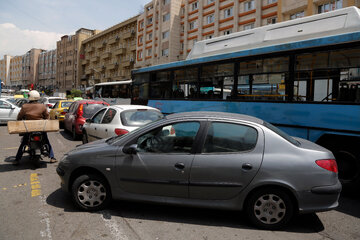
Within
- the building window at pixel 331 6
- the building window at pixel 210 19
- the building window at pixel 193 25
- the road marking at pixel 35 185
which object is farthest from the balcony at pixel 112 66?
the road marking at pixel 35 185

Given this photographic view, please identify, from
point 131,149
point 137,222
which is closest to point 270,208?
point 137,222

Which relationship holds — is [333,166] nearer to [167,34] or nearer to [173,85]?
[173,85]

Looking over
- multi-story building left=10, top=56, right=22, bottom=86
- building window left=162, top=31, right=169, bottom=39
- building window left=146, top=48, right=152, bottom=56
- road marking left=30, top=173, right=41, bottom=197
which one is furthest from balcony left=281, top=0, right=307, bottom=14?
multi-story building left=10, top=56, right=22, bottom=86

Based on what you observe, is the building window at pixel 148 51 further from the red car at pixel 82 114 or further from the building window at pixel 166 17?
the red car at pixel 82 114

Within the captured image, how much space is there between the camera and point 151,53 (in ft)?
141

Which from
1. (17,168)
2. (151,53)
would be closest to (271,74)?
(17,168)

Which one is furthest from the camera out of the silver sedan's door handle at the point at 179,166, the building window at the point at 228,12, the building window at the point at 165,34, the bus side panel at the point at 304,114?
the building window at the point at 165,34

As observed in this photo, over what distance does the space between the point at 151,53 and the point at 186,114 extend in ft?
133

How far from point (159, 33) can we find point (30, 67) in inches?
3698

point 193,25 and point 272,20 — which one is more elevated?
point 193,25

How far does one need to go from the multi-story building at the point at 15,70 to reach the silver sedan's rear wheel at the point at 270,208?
144 meters

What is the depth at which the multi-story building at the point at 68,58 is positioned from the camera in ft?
248

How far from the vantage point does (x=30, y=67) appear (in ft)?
375

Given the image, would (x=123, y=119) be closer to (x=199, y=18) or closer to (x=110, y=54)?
(x=199, y=18)
